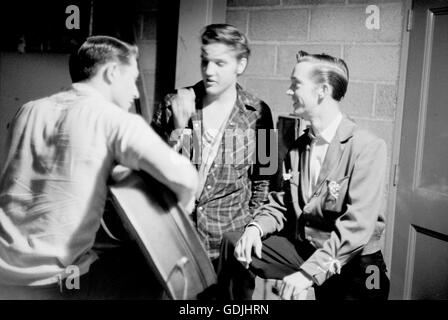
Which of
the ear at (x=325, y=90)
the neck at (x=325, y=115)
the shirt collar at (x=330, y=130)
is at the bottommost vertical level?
the shirt collar at (x=330, y=130)

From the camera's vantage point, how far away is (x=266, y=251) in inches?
61.4

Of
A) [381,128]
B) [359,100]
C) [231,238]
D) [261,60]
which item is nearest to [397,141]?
[381,128]

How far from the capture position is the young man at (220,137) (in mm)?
1571

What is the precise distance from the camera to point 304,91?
5.01 ft

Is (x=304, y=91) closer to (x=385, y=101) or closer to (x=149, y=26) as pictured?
(x=385, y=101)

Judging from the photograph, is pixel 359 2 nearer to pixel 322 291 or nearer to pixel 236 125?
pixel 236 125

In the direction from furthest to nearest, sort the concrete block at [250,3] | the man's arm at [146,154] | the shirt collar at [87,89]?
the concrete block at [250,3] < the shirt collar at [87,89] < the man's arm at [146,154]

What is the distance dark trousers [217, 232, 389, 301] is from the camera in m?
1.51

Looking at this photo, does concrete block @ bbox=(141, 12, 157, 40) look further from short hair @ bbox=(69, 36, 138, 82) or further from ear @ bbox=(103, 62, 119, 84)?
ear @ bbox=(103, 62, 119, 84)

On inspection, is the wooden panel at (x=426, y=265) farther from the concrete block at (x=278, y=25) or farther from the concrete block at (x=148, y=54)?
the concrete block at (x=148, y=54)

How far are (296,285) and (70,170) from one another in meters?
0.75

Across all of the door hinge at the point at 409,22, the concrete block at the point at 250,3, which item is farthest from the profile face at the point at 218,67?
the door hinge at the point at 409,22

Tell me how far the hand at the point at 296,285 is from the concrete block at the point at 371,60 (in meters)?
0.65

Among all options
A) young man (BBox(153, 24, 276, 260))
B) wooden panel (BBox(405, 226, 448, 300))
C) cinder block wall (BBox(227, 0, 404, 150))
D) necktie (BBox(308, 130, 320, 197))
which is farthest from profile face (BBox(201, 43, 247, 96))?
wooden panel (BBox(405, 226, 448, 300))
